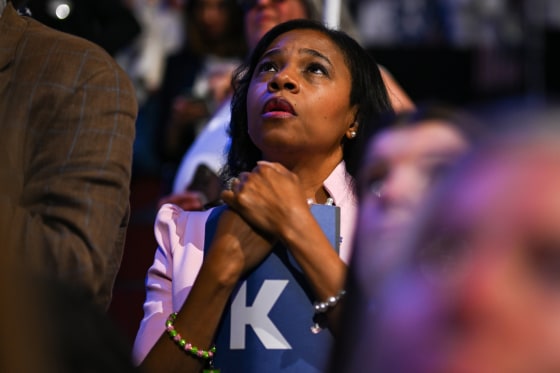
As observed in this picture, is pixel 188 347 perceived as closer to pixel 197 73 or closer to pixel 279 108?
pixel 279 108

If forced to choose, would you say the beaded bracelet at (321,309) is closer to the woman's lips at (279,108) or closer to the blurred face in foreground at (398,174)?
the woman's lips at (279,108)

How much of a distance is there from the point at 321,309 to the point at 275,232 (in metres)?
0.18

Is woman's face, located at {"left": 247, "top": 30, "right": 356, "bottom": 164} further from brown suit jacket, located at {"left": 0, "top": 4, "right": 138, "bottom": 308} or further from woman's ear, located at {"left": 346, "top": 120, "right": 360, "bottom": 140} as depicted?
brown suit jacket, located at {"left": 0, "top": 4, "right": 138, "bottom": 308}

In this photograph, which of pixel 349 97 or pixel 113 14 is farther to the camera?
pixel 113 14

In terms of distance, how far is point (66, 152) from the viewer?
228 centimetres

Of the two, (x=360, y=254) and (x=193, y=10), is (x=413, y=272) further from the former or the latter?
(x=193, y=10)

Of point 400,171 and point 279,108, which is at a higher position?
point 400,171

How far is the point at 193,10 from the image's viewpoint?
4.85 metres

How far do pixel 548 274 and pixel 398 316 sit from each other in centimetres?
18

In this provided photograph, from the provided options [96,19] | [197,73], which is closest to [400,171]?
[197,73]

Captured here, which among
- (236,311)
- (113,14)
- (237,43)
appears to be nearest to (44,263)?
(236,311)

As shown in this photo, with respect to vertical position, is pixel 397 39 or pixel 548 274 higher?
pixel 548 274

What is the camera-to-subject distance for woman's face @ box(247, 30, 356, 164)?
273 centimetres

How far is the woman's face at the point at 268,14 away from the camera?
3.96m
